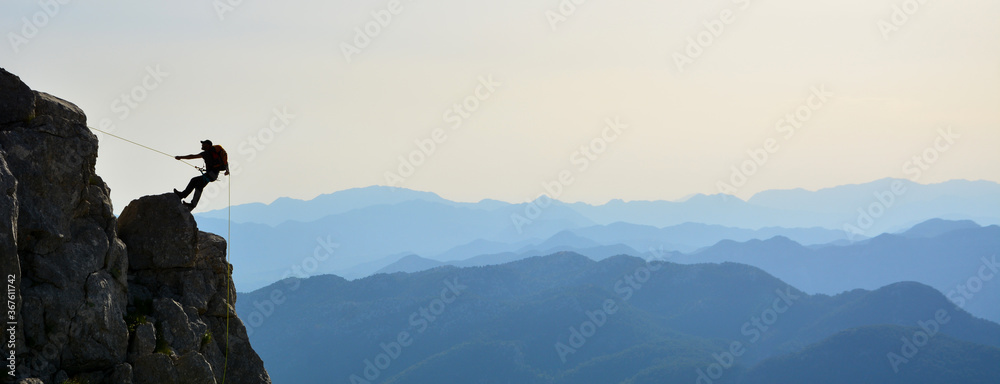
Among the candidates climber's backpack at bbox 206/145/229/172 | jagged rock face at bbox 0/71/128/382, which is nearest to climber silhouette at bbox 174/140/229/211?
climber's backpack at bbox 206/145/229/172

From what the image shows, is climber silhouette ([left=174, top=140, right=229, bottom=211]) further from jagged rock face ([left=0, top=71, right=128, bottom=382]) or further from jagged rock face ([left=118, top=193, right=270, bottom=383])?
jagged rock face ([left=0, top=71, right=128, bottom=382])

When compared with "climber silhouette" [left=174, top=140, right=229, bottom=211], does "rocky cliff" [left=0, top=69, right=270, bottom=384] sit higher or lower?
lower

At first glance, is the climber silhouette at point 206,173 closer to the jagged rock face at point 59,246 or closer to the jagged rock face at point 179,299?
the jagged rock face at point 179,299

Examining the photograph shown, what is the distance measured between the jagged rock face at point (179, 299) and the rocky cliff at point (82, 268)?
4 cm

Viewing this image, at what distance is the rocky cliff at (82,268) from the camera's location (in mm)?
24422

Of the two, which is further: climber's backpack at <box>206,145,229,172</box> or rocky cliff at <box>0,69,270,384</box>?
climber's backpack at <box>206,145,229,172</box>

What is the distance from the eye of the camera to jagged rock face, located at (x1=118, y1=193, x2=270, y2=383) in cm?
2900

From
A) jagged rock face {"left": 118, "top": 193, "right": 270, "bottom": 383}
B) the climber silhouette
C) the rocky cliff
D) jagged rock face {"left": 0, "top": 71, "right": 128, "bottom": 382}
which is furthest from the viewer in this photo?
the climber silhouette

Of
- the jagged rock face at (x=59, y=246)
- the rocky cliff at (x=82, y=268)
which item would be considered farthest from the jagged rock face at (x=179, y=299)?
the jagged rock face at (x=59, y=246)

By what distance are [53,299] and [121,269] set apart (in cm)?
369

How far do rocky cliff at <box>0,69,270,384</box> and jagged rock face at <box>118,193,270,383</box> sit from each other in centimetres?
4

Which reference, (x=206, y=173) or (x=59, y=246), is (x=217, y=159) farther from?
(x=59, y=246)

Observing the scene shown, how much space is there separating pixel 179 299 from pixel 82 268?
5.58 meters

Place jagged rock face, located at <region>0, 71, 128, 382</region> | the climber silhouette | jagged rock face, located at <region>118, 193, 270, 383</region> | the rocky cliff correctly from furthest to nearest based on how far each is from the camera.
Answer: the climber silhouette, jagged rock face, located at <region>118, 193, 270, 383</region>, jagged rock face, located at <region>0, 71, 128, 382</region>, the rocky cliff
